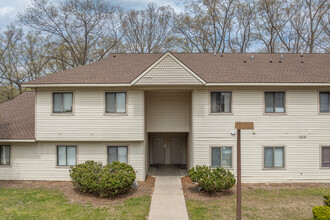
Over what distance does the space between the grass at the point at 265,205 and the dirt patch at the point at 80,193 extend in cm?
266

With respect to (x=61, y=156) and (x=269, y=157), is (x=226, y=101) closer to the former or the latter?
(x=269, y=157)

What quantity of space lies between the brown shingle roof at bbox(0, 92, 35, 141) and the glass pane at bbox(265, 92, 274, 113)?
13.2 meters

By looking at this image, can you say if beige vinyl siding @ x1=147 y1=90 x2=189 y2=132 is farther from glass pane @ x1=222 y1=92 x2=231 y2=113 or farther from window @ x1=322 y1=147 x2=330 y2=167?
window @ x1=322 y1=147 x2=330 y2=167

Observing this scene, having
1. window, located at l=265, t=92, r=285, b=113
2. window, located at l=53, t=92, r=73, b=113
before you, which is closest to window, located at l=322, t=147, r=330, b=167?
window, located at l=265, t=92, r=285, b=113

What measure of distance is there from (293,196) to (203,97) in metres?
6.43

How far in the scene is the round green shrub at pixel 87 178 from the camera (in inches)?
370

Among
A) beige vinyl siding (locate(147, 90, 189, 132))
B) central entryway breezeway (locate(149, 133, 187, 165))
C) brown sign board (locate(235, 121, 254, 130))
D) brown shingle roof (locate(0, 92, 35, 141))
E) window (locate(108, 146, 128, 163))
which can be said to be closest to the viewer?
brown sign board (locate(235, 121, 254, 130))

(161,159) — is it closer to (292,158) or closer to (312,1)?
(292,158)

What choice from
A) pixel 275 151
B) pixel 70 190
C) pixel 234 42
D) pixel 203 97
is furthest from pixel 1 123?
pixel 234 42

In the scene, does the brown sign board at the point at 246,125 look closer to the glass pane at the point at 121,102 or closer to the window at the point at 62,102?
the glass pane at the point at 121,102

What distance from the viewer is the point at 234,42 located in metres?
27.0

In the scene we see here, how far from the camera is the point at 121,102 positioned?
11.5 metres

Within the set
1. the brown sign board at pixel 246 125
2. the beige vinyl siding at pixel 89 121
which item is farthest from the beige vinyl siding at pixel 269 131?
the brown sign board at pixel 246 125

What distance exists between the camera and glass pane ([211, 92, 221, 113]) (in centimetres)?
1169
